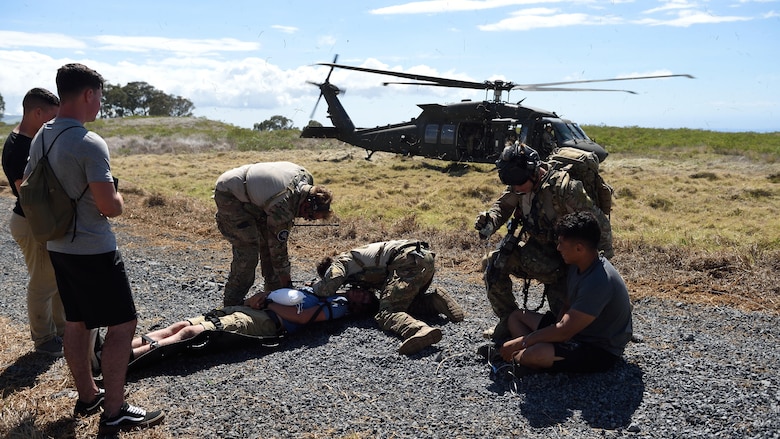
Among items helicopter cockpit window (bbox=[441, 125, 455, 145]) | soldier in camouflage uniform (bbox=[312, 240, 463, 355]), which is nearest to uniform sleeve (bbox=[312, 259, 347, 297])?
soldier in camouflage uniform (bbox=[312, 240, 463, 355])

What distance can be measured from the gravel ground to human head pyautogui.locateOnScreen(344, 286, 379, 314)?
7.9 inches

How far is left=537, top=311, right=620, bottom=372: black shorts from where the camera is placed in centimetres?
450

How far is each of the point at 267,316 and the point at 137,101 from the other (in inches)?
2607

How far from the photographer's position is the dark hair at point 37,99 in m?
4.87

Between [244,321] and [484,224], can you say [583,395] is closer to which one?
[484,224]

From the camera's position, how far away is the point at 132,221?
41.5 ft

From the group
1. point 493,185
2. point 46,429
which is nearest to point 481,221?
point 46,429

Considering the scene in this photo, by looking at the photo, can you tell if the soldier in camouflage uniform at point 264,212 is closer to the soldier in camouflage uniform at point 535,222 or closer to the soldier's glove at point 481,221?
the soldier's glove at point 481,221

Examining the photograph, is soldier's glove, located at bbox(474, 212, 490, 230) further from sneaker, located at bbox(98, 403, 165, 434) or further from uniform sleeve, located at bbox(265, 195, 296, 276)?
sneaker, located at bbox(98, 403, 165, 434)

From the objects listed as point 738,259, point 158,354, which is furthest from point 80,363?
point 738,259

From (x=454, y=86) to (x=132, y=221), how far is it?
9.24 metres

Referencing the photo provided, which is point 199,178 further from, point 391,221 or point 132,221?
point 391,221

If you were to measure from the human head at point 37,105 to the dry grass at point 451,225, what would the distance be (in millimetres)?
1919

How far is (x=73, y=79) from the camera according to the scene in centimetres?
359
